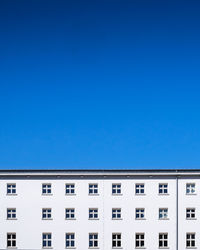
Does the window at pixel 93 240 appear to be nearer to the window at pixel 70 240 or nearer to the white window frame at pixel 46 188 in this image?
the window at pixel 70 240

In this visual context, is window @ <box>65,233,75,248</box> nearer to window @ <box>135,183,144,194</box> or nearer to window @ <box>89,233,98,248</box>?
window @ <box>89,233,98,248</box>

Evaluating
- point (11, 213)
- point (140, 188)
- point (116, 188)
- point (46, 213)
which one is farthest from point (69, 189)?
point (140, 188)

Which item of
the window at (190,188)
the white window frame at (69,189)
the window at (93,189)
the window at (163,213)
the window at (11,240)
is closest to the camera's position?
the window at (11,240)

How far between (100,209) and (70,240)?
484cm

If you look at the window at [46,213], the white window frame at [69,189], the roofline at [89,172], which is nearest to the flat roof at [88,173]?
the roofline at [89,172]

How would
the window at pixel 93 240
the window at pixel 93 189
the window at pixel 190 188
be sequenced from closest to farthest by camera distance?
1. the window at pixel 93 240
2. the window at pixel 93 189
3. the window at pixel 190 188

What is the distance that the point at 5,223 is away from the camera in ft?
139

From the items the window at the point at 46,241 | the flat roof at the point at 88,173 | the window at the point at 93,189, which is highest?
the flat roof at the point at 88,173

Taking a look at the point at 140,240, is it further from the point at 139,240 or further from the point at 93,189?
the point at 93,189

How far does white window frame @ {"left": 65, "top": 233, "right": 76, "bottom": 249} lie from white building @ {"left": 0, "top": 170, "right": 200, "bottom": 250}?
0.11 meters

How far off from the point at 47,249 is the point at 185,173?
708 inches

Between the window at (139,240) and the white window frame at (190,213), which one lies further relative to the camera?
the white window frame at (190,213)

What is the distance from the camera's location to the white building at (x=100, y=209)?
138ft

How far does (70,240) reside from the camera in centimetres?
4203
